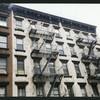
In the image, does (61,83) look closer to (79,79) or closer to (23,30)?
(79,79)

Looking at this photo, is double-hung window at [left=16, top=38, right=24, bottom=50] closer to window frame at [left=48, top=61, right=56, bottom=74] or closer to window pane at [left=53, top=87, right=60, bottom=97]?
window frame at [left=48, top=61, right=56, bottom=74]

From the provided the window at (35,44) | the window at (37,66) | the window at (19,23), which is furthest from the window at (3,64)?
the window at (19,23)

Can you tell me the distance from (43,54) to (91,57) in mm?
7412

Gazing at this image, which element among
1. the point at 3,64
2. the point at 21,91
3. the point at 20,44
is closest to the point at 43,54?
the point at 20,44

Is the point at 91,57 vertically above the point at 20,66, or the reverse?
the point at 91,57

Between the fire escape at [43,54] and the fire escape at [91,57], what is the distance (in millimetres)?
4462

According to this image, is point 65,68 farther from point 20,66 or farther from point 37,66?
point 20,66

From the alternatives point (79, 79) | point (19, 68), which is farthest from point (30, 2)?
point (79, 79)

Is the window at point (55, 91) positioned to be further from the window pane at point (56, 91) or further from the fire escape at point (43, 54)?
the fire escape at point (43, 54)

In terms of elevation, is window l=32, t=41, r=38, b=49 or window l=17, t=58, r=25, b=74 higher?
window l=32, t=41, r=38, b=49

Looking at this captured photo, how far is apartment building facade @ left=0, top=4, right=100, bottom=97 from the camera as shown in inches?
596

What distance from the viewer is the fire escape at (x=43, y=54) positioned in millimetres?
15767

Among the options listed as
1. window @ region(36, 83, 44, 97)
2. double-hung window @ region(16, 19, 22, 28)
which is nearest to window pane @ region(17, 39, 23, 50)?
double-hung window @ region(16, 19, 22, 28)

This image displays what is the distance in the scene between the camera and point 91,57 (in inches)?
832
